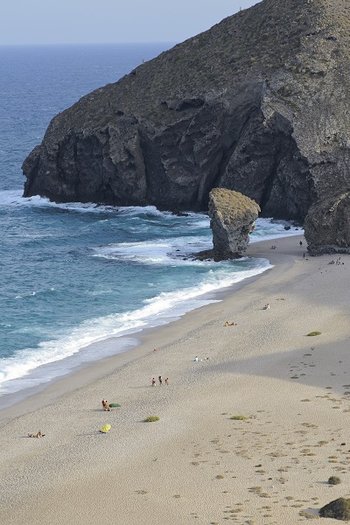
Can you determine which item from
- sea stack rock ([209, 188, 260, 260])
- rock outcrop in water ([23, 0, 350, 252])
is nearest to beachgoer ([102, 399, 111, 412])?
sea stack rock ([209, 188, 260, 260])

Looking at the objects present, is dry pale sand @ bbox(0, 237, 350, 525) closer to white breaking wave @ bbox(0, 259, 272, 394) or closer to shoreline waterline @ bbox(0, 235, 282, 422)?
shoreline waterline @ bbox(0, 235, 282, 422)

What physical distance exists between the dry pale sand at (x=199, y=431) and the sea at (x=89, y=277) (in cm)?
330

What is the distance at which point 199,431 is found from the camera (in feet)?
159

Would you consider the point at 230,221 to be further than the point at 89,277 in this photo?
Yes

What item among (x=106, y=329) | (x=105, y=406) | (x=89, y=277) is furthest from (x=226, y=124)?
(x=105, y=406)

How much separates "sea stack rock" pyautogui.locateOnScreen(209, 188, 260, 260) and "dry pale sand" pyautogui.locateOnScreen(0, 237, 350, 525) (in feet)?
55.3

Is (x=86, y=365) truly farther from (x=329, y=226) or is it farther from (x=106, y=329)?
(x=329, y=226)

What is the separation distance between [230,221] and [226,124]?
2515 cm

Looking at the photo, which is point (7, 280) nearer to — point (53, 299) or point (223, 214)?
point (53, 299)

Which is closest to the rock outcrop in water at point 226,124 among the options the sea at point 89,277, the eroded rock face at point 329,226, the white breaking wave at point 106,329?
the sea at point 89,277

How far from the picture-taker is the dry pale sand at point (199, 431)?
4056cm

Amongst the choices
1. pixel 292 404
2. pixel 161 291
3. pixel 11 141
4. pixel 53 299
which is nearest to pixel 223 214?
pixel 161 291

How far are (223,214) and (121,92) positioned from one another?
130 ft

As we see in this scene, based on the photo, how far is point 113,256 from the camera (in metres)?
90.9
